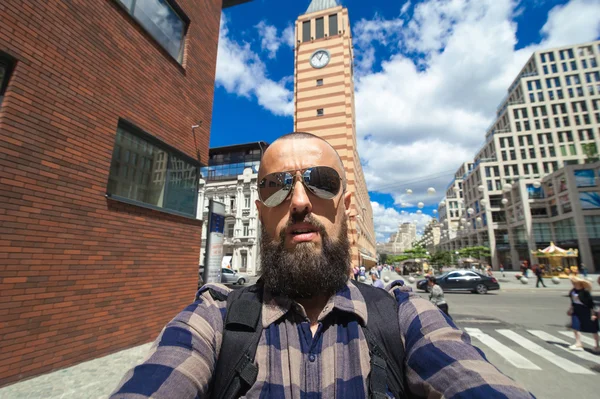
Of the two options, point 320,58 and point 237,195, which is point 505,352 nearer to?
point 320,58

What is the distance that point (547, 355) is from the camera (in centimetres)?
584

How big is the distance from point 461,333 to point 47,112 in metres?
6.02

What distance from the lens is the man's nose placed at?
64.6 inches

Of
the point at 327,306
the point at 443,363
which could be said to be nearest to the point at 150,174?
the point at 327,306

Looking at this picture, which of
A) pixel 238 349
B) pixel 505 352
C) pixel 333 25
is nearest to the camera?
pixel 238 349

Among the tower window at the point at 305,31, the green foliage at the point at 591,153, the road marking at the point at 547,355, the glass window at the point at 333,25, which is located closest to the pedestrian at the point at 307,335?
the road marking at the point at 547,355

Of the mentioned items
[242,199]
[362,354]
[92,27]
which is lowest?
[362,354]

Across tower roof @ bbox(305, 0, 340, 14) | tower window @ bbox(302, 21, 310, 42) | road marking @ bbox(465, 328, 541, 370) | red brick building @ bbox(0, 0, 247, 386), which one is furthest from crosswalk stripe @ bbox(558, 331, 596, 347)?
tower roof @ bbox(305, 0, 340, 14)

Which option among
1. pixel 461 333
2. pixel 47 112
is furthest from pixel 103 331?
pixel 461 333

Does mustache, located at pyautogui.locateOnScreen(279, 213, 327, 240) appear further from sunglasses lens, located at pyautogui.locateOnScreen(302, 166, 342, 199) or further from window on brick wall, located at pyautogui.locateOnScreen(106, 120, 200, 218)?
window on brick wall, located at pyautogui.locateOnScreen(106, 120, 200, 218)

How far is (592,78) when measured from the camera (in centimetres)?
5022

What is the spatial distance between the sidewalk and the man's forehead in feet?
9.93

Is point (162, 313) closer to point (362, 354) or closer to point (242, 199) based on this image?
point (362, 354)

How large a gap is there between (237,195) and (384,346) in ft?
109
